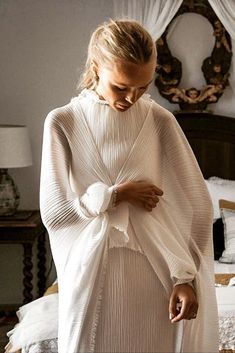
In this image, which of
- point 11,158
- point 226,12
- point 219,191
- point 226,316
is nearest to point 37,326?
point 226,316

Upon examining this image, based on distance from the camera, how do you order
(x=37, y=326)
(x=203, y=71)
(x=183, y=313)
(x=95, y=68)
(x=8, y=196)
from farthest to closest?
1. (x=203, y=71)
2. (x=8, y=196)
3. (x=37, y=326)
4. (x=95, y=68)
5. (x=183, y=313)

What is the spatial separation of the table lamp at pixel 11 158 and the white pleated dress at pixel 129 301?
2.35 metres

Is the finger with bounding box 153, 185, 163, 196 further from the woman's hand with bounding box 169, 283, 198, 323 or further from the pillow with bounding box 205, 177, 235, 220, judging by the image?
the pillow with bounding box 205, 177, 235, 220

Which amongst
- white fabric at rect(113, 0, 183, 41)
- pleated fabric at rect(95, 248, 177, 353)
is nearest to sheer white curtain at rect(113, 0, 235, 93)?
white fabric at rect(113, 0, 183, 41)

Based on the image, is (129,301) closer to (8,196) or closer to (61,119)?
(61,119)

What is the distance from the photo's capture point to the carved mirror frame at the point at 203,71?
3.84m

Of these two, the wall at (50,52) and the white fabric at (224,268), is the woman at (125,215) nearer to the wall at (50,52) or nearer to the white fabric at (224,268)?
the white fabric at (224,268)

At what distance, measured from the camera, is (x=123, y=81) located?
1.26 metres

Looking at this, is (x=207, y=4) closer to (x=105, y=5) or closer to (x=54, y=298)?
(x=105, y=5)

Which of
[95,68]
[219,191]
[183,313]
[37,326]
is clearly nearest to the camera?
[183,313]

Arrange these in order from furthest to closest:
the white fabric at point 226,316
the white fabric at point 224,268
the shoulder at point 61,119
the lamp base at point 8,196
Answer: the lamp base at point 8,196 → the white fabric at point 224,268 → the white fabric at point 226,316 → the shoulder at point 61,119

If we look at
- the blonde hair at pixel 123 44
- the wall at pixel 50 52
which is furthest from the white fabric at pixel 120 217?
the wall at pixel 50 52

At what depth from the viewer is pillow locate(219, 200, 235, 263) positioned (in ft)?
10.7

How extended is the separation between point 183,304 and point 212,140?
2.75m
